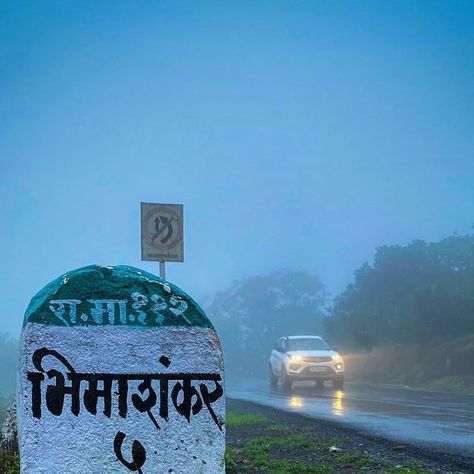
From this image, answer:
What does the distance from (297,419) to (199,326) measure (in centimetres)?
1035

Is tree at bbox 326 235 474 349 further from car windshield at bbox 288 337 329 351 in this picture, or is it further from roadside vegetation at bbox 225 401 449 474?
roadside vegetation at bbox 225 401 449 474

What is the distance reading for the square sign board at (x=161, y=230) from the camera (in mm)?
8141

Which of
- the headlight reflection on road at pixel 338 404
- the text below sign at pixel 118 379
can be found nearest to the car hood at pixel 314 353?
the headlight reflection on road at pixel 338 404

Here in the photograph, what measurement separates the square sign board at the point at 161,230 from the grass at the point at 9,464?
2.95 metres

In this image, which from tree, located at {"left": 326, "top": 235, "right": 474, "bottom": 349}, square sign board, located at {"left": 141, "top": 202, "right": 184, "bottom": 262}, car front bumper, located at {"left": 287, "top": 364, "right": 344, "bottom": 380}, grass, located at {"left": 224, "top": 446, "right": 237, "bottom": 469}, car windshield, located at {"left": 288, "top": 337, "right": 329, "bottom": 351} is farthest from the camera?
tree, located at {"left": 326, "top": 235, "right": 474, "bottom": 349}

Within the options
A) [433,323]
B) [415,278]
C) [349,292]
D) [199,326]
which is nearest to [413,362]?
[433,323]

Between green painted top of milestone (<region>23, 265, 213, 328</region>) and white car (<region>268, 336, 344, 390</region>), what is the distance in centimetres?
1890

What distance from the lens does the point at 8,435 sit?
258 inches

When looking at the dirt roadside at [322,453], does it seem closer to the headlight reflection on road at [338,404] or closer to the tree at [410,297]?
the headlight reflection on road at [338,404]

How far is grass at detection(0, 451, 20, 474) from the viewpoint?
17.4 ft

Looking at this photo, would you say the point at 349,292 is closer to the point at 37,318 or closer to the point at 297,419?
the point at 297,419

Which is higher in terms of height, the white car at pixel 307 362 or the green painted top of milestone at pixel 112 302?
the green painted top of milestone at pixel 112 302

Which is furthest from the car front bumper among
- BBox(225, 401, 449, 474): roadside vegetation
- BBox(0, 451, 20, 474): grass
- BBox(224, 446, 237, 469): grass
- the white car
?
BBox(0, 451, 20, 474): grass

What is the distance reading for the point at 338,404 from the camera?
1644 cm
